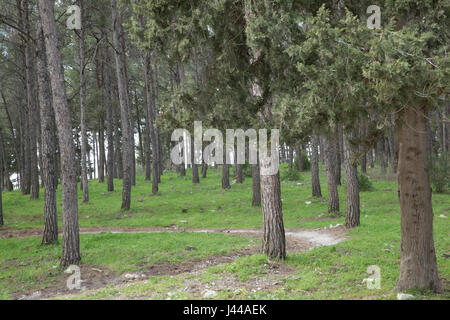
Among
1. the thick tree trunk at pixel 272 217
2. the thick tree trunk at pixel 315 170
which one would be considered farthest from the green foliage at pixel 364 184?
the thick tree trunk at pixel 272 217

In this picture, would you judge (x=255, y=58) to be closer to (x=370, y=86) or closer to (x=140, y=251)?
(x=370, y=86)

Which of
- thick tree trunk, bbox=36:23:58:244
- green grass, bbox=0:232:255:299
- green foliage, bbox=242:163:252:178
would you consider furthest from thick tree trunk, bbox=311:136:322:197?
thick tree trunk, bbox=36:23:58:244

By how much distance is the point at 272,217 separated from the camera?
25.8ft

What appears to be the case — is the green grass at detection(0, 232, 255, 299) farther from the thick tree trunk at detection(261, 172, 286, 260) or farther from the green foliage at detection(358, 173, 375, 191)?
the green foliage at detection(358, 173, 375, 191)

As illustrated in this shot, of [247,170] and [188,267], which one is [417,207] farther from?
[247,170]

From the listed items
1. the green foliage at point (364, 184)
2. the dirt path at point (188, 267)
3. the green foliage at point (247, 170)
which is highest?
the green foliage at point (247, 170)

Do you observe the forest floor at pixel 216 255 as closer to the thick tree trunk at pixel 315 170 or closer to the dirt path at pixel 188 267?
the dirt path at pixel 188 267

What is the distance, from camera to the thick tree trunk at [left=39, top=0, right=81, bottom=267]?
Result: 28.0ft

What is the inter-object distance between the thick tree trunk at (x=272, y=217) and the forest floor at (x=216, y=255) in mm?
320

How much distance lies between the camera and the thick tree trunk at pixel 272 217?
7.80 m

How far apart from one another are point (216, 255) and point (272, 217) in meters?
2.03

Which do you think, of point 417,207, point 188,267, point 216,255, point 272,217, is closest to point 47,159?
point 188,267

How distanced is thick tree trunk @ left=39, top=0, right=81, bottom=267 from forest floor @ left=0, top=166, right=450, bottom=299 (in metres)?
0.57
